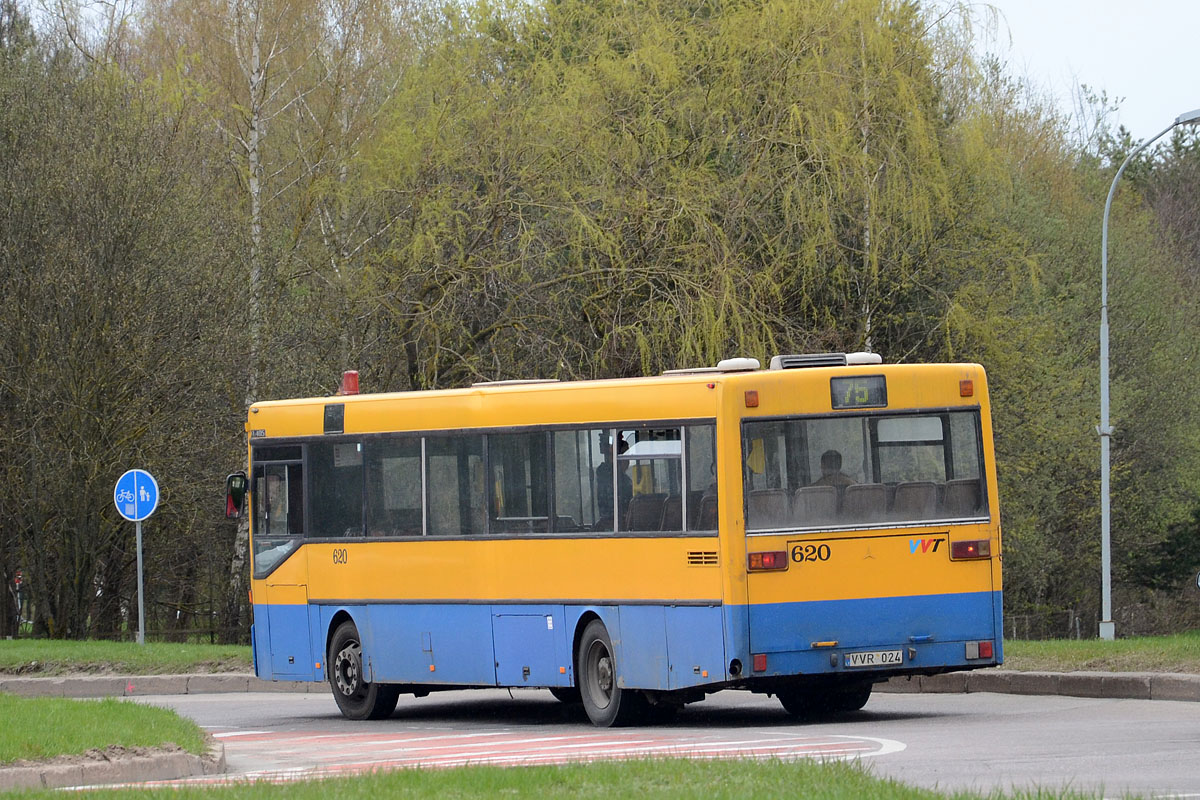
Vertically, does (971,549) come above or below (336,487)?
below

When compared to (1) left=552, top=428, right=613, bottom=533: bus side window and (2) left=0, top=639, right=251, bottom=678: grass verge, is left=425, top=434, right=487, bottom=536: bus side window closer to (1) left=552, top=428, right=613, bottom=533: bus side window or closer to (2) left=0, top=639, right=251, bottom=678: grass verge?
(1) left=552, top=428, right=613, bottom=533: bus side window

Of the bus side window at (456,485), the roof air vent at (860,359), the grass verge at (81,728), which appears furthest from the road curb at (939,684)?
the grass verge at (81,728)

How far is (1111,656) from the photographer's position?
63.0 feet

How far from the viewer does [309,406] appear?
2064 centimetres

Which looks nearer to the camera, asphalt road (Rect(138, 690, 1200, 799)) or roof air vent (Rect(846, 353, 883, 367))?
asphalt road (Rect(138, 690, 1200, 799))

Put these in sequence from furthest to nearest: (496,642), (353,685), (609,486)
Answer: (353,685) < (496,642) < (609,486)

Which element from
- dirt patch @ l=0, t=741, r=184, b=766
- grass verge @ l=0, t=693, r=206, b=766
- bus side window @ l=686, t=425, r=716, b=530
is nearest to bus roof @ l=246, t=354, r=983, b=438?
bus side window @ l=686, t=425, r=716, b=530

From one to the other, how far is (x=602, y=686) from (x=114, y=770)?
5.07 m

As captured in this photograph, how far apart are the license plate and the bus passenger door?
670 cm

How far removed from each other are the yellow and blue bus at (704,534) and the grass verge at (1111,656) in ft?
8.57

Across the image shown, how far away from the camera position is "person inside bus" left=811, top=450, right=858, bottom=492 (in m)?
16.2

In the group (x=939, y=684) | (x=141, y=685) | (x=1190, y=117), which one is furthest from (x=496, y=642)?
(x=1190, y=117)

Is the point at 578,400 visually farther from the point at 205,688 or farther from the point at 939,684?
the point at 205,688

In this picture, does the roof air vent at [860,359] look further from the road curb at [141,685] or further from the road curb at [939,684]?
the road curb at [141,685]
